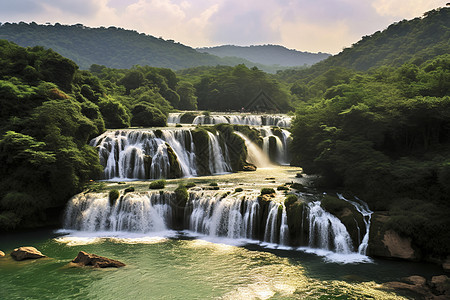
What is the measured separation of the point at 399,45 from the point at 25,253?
107 m

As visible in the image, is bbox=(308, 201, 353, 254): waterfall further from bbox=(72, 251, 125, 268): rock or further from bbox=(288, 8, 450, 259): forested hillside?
bbox=(72, 251, 125, 268): rock

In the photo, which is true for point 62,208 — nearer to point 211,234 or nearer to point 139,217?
point 139,217

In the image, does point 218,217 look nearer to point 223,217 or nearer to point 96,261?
point 223,217

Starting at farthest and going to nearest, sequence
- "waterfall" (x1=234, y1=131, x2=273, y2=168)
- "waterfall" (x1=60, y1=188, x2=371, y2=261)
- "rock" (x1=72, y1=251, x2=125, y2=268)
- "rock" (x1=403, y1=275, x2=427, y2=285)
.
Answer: "waterfall" (x1=234, y1=131, x2=273, y2=168)
"waterfall" (x1=60, y1=188, x2=371, y2=261)
"rock" (x1=72, y1=251, x2=125, y2=268)
"rock" (x1=403, y1=275, x2=427, y2=285)

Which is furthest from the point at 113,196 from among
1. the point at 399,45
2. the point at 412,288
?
the point at 399,45

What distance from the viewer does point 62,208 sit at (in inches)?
919

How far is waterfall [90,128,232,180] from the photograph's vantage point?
1227 inches

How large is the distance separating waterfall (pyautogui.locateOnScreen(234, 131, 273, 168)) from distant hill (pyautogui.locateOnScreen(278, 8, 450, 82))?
4250cm

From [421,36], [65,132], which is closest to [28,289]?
[65,132]

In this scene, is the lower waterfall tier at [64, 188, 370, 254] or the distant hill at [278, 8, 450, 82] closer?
the lower waterfall tier at [64, 188, 370, 254]

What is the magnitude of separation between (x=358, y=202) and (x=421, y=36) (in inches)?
3508

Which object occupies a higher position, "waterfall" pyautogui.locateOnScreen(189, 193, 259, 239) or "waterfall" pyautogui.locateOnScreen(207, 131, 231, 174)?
"waterfall" pyautogui.locateOnScreen(207, 131, 231, 174)

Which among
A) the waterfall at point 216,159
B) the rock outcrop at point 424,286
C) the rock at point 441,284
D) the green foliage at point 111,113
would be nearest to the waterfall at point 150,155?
the waterfall at point 216,159

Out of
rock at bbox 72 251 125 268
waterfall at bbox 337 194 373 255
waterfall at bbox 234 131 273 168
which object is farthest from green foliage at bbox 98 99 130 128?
waterfall at bbox 337 194 373 255
